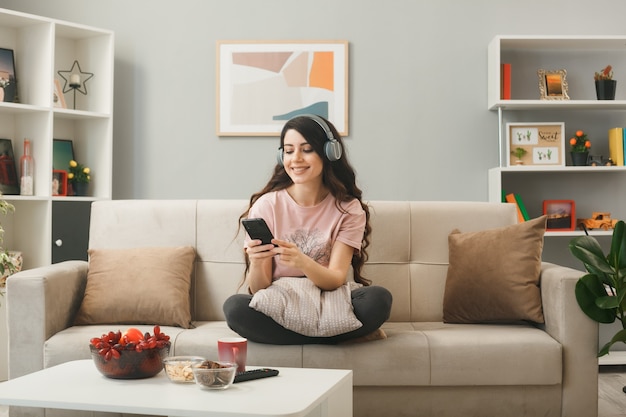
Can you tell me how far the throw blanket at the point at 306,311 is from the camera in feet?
8.54

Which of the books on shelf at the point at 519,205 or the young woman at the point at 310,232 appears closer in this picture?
the young woman at the point at 310,232

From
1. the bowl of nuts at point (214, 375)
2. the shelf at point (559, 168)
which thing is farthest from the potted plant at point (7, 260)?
the shelf at point (559, 168)

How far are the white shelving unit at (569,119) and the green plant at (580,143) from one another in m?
0.14

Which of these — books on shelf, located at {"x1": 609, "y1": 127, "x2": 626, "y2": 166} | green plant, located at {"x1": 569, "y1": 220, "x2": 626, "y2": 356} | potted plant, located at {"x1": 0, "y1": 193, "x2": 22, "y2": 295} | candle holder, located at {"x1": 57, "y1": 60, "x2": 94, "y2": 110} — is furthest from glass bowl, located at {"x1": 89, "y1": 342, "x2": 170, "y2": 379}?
books on shelf, located at {"x1": 609, "y1": 127, "x2": 626, "y2": 166}

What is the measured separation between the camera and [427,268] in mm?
3230

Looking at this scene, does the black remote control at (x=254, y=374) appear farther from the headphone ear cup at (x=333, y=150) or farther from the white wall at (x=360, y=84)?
the white wall at (x=360, y=84)

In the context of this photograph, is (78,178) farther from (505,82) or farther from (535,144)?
(535,144)

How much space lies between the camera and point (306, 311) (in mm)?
2615

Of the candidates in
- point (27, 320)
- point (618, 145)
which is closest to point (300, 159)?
point (27, 320)

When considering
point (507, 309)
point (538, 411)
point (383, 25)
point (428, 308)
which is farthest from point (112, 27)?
point (538, 411)

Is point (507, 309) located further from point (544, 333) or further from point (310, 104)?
point (310, 104)

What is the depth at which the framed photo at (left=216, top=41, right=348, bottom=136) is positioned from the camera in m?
4.43

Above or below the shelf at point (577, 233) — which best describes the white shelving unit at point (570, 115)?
above

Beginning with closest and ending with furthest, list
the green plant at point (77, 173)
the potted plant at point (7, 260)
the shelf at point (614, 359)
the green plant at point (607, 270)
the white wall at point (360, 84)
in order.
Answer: the green plant at point (607, 270)
the potted plant at point (7, 260)
the shelf at point (614, 359)
the green plant at point (77, 173)
the white wall at point (360, 84)
